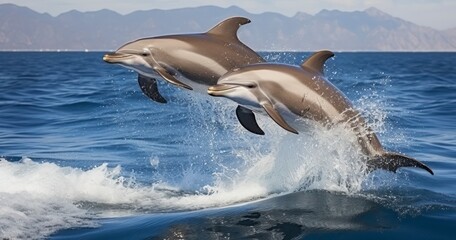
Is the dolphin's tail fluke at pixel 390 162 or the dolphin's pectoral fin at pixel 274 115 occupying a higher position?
the dolphin's pectoral fin at pixel 274 115

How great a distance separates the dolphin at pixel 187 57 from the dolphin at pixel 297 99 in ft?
1.30

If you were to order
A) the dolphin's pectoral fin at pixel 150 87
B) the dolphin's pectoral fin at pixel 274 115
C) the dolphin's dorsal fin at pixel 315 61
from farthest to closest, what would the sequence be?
the dolphin's pectoral fin at pixel 150 87 → the dolphin's dorsal fin at pixel 315 61 → the dolphin's pectoral fin at pixel 274 115

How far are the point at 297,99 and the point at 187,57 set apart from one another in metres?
1.52

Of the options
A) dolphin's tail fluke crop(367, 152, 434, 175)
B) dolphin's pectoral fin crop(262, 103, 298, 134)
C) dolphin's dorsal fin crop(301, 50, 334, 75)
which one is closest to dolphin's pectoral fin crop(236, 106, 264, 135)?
dolphin's pectoral fin crop(262, 103, 298, 134)

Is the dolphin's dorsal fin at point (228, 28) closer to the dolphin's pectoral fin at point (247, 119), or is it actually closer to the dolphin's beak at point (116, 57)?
the dolphin's pectoral fin at point (247, 119)

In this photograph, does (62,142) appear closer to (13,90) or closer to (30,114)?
(30,114)

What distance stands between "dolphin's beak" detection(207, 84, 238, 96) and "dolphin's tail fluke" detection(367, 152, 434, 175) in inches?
83.2

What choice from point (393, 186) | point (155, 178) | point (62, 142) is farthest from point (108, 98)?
point (393, 186)

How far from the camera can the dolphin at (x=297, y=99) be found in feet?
25.7

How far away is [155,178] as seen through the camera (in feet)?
38.7

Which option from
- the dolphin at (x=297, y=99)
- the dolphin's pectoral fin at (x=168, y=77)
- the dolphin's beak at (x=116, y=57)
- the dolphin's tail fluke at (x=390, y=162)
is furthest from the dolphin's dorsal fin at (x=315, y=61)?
the dolphin's beak at (x=116, y=57)

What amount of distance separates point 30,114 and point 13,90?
1133cm

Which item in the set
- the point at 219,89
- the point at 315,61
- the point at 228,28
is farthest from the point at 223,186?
the point at 219,89

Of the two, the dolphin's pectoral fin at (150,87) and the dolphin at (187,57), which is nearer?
the dolphin at (187,57)
